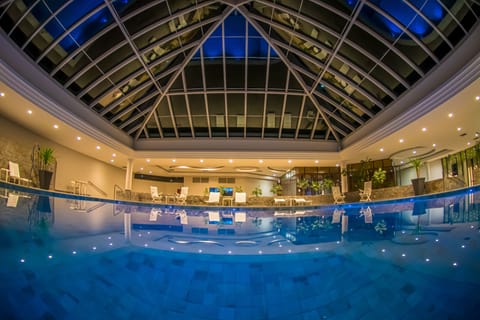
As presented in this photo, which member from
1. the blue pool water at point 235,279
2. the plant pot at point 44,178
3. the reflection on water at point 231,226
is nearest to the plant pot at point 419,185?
the reflection on water at point 231,226

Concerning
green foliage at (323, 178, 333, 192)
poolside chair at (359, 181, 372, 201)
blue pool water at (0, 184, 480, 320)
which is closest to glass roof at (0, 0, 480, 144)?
green foliage at (323, 178, 333, 192)

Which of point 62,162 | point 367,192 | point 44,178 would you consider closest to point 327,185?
point 367,192

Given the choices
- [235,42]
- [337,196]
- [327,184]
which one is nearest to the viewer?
[235,42]

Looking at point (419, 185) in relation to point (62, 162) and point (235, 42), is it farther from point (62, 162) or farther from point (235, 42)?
point (62, 162)

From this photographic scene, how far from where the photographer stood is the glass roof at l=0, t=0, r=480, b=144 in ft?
34.0

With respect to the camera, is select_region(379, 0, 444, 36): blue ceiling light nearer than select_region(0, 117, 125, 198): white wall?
Yes

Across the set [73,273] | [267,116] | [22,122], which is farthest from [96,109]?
[73,273]

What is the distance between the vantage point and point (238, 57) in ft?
50.9

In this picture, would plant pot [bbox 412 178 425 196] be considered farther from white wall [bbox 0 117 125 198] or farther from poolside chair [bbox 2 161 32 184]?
white wall [bbox 0 117 125 198]

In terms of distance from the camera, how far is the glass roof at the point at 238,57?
10375mm

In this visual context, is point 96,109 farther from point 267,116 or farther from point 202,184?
point 202,184

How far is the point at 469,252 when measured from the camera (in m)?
2.11

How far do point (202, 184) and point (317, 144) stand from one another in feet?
46.4

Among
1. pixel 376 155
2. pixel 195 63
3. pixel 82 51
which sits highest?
pixel 195 63
